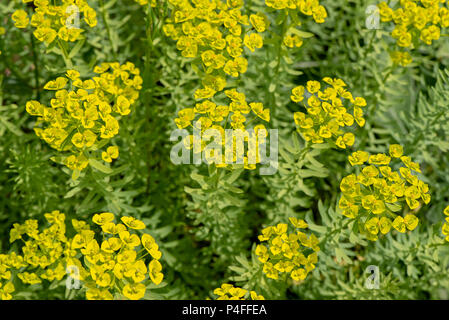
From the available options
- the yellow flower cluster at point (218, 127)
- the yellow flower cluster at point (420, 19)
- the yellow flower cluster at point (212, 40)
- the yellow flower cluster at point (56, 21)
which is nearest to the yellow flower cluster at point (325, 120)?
the yellow flower cluster at point (218, 127)

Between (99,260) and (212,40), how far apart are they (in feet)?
3.48

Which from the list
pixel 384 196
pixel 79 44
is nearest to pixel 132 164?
pixel 79 44

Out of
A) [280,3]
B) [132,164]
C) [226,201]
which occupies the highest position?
[280,3]

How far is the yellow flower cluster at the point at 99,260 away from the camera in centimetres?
183

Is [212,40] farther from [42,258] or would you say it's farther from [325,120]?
[42,258]

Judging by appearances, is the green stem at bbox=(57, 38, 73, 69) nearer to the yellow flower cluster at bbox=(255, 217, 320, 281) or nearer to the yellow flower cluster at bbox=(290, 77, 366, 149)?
the yellow flower cluster at bbox=(290, 77, 366, 149)

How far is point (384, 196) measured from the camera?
1.96m

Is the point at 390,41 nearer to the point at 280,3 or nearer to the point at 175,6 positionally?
the point at 280,3

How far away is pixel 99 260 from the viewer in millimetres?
1888

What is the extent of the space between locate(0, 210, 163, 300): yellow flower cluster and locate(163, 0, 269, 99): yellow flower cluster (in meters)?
0.67

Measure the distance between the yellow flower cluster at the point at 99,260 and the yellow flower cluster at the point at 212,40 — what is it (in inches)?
26.5

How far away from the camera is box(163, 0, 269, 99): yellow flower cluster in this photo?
2156 millimetres

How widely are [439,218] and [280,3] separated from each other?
2.03 m

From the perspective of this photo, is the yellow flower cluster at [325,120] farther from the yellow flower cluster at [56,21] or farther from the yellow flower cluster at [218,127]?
the yellow flower cluster at [56,21]
